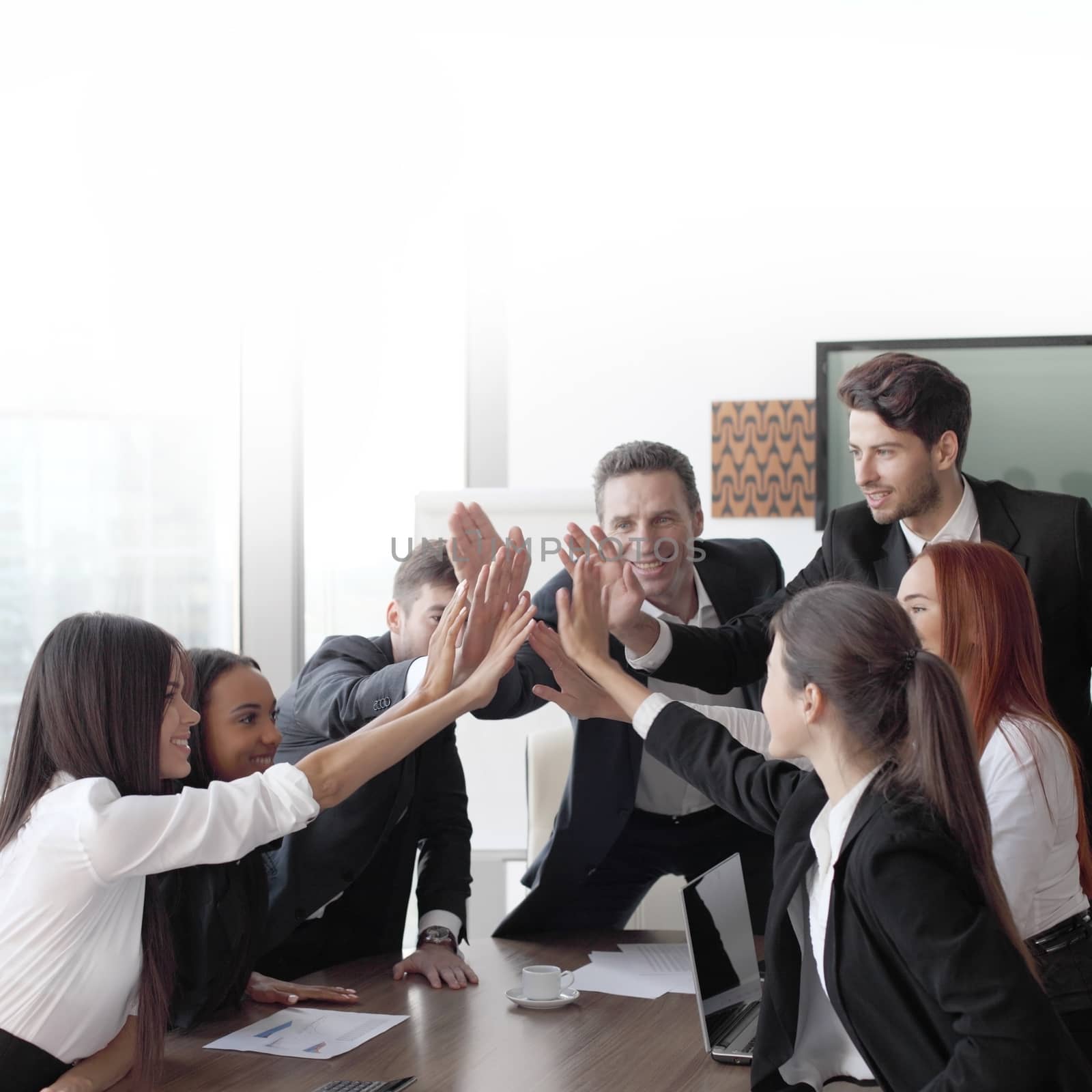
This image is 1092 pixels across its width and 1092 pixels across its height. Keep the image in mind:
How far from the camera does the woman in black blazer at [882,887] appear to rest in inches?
55.1

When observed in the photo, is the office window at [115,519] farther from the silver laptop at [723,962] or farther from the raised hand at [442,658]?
the silver laptop at [723,962]

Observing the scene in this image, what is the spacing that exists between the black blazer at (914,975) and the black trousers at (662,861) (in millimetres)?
957

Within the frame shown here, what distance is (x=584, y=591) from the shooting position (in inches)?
93.8

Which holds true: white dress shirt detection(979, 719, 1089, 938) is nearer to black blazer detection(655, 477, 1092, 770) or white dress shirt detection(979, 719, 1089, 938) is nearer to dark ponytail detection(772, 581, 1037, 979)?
dark ponytail detection(772, 581, 1037, 979)

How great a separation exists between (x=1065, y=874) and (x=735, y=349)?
3.10 metres

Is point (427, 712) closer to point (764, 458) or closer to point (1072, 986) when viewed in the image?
point (1072, 986)

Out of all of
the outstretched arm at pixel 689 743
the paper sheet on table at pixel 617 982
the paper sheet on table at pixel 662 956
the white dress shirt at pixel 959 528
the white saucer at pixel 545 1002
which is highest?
the white dress shirt at pixel 959 528

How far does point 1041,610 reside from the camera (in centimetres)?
255

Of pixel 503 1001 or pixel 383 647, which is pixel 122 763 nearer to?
pixel 503 1001

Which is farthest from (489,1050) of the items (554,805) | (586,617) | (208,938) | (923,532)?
(923,532)

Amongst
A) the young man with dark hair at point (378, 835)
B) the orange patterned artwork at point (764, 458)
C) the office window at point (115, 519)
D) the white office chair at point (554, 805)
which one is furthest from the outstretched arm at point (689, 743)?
the office window at point (115, 519)

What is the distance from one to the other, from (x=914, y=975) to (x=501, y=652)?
3.37 feet

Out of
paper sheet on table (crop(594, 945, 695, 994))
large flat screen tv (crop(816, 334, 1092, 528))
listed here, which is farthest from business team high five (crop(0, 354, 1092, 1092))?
large flat screen tv (crop(816, 334, 1092, 528))

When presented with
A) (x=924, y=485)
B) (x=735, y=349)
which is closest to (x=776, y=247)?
(x=735, y=349)
